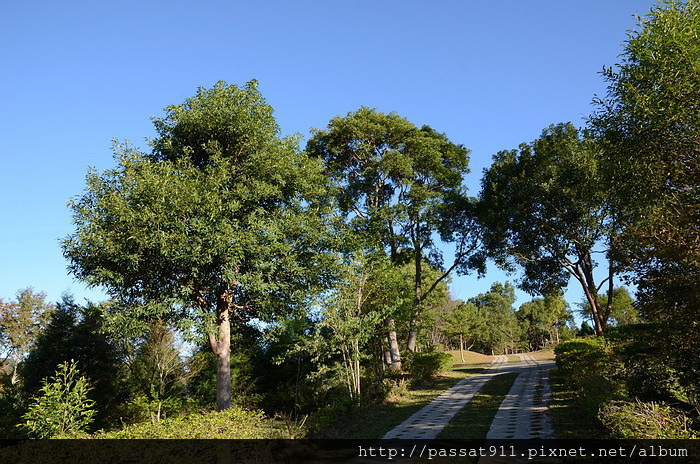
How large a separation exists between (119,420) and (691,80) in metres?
24.0

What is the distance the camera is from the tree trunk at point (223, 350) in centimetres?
1362

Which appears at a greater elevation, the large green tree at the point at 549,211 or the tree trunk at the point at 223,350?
the large green tree at the point at 549,211

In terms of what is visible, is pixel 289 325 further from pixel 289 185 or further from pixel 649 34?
pixel 649 34

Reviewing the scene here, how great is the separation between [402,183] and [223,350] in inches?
551

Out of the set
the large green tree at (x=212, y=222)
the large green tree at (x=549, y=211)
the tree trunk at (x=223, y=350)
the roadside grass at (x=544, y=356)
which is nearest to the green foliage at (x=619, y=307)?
the roadside grass at (x=544, y=356)

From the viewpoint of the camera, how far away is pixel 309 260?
15.1 meters

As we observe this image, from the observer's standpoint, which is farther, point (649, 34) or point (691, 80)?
point (649, 34)

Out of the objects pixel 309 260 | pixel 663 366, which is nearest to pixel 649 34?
pixel 663 366

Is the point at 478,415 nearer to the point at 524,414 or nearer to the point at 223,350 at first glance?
the point at 524,414

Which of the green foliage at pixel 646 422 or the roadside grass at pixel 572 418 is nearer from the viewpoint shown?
the green foliage at pixel 646 422

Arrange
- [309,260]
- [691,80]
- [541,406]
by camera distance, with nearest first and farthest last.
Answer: [691,80] → [541,406] → [309,260]

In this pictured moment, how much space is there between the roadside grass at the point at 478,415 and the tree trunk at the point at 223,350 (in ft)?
24.2

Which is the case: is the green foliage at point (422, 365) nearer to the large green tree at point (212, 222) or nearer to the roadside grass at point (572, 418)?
the roadside grass at point (572, 418)

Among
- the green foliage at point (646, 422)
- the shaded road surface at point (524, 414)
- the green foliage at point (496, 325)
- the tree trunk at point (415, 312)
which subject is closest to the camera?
the green foliage at point (646, 422)
